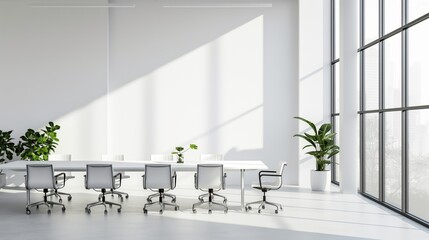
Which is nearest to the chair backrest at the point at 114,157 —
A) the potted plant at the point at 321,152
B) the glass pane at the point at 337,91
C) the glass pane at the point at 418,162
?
the potted plant at the point at 321,152

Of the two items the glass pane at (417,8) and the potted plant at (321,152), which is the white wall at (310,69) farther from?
the glass pane at (417,8)

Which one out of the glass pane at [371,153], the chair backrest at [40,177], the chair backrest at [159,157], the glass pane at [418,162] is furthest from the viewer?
the chair backrest at [159,157]

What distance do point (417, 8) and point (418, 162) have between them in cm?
209

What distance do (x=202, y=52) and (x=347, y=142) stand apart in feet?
12.1

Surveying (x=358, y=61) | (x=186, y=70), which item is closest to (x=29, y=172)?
(x=186, y=70)

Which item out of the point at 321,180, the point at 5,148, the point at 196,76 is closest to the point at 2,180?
the point at 5,148

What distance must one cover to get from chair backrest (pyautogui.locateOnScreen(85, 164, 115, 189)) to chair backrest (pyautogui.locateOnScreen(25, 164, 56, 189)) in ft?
1.70

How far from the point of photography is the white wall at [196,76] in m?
11.2

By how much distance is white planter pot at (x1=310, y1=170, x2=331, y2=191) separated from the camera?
1001cm

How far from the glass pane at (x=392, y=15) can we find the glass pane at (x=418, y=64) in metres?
0.66

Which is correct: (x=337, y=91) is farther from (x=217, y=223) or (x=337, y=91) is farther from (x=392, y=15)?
(x=217, y=223)

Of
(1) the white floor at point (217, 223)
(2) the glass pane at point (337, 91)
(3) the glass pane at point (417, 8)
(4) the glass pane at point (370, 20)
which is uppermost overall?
(4) the glass pane at point (370, 20)

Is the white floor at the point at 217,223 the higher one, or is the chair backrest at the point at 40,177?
the chair backrest at the point at 40,177

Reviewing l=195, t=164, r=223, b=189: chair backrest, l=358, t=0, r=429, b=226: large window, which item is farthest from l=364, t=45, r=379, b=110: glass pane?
l=195, t=164, r=223, b=189: chair backrest
